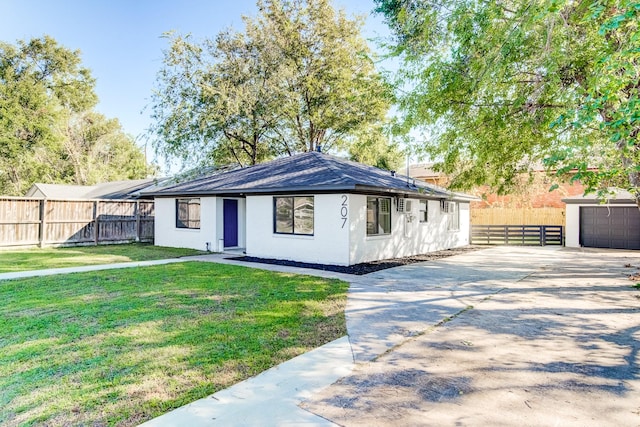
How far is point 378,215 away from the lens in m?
12.1

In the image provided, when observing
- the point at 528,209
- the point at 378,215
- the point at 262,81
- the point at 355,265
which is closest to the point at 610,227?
the point at 528,209

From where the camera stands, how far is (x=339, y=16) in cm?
2077

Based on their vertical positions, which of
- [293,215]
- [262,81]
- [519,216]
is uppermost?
[262,81]

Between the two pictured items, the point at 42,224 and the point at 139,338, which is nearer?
the point at 139,338

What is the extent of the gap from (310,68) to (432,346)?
61.6ft

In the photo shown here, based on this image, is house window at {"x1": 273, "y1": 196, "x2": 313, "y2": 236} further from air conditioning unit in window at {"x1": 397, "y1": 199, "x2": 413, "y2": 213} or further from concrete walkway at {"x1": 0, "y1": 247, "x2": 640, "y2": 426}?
concrete walkway at {"x1": 0, "y1": 247, "x2": 640, "y2": 426}

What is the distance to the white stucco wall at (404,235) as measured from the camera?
35.7 ft

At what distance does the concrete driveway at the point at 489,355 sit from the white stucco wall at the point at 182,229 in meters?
7.48

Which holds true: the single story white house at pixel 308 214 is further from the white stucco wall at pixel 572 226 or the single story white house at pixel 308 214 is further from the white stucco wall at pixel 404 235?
the white stucco wall at pixel 572 226

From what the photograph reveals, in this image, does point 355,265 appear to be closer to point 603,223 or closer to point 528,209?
point 603,223

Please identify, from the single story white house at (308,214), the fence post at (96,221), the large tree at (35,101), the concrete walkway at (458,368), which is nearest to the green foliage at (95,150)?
the large tree at (35,101)

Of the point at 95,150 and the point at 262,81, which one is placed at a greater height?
the point at 262,81

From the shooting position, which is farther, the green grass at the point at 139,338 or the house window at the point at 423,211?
the house window at the point at 423,211

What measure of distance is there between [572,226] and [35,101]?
34.1 metres
